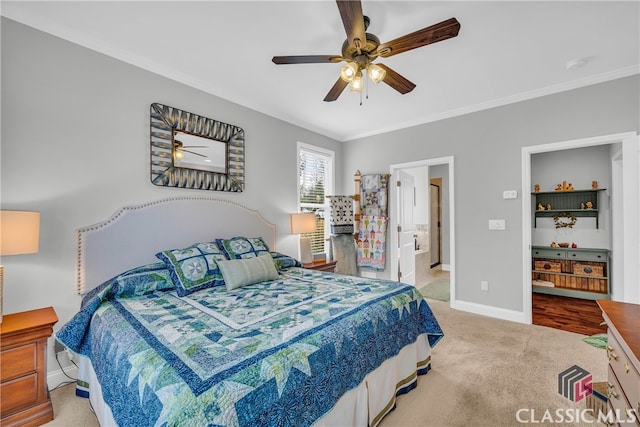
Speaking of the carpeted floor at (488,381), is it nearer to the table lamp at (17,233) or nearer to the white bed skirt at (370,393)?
the white bed skirt at (370,393)

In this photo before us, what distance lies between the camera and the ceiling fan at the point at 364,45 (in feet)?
5.00

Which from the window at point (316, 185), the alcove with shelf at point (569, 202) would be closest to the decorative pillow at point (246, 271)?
the window at point (316, 185)

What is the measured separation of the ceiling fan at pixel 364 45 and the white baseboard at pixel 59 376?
278 cm

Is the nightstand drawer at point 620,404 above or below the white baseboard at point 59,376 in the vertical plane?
above

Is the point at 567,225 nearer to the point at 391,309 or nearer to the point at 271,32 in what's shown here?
the point at 391,309

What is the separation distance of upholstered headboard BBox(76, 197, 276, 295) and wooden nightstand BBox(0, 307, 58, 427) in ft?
1.59

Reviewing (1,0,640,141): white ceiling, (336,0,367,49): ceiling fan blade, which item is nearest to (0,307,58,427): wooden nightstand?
(1,0,640,141): white ceiling

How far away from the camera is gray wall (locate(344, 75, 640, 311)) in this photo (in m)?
2.84

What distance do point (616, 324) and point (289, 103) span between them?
133 inches

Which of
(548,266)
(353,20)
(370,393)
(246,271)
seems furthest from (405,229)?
(353,20)

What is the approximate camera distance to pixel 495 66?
2654 mm

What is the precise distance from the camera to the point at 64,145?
212cm

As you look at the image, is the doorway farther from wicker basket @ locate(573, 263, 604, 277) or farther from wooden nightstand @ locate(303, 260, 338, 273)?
wooden nightstand @ locate(303, 260, 338, 273)

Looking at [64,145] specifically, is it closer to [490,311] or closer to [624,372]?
[624,372]
